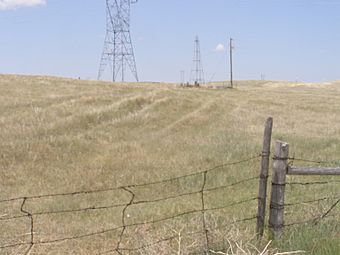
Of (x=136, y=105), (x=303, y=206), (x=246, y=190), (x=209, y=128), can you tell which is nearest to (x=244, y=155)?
(x=246, y=190)

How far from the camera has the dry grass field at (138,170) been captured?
7.20 m

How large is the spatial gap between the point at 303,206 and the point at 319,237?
2.24 m

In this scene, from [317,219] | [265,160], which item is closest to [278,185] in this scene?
[265,160]

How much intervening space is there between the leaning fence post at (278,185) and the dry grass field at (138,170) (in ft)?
0.62

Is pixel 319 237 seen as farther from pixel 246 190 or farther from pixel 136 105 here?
pixel 136 105

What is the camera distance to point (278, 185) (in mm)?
6129

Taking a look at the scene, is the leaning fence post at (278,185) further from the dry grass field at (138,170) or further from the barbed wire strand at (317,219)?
the barbed wire strand at (317,219)

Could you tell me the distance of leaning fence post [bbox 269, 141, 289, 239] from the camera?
6094 mm

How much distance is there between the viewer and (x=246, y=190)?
447 inches

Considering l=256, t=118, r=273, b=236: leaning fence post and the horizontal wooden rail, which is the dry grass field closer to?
l=256, t=118, r=273, b=236: leaning fence post

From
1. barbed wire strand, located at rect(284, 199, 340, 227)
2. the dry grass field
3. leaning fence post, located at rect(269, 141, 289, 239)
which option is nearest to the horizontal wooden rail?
leaning fence post, located at rect(269, 141, 289, 239)

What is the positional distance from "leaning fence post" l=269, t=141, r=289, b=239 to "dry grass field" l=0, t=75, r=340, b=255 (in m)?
0.19

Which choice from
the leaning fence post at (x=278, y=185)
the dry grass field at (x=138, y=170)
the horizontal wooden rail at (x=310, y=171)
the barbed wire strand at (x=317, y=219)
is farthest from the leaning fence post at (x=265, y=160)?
the barbed wire strand at (x=317, y=219)

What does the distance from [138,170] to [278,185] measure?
761cm
